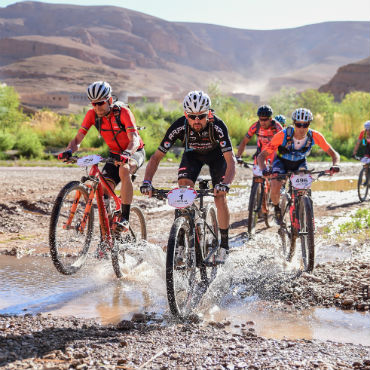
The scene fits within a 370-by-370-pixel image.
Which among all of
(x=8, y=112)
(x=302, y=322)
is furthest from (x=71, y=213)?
(x=8, y=112)

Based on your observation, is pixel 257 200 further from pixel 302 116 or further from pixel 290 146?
pixel 302 116

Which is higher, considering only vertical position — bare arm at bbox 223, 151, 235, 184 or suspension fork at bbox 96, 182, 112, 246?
bare arm at bbox 223, 151, 235, 184

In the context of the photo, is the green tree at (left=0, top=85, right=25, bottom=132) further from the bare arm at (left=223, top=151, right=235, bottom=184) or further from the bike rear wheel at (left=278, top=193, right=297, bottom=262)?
the bare arm at (left=223, top=151, right=235, bottom=184)

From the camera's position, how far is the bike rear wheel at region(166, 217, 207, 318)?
486 centimetres

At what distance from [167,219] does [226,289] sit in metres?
4.59

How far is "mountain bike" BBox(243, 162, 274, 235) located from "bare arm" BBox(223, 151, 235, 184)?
339cm

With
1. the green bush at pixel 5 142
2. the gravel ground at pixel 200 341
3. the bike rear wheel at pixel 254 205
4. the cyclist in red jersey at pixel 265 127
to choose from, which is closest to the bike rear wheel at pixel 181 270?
the gravel ground at pixel 200 341

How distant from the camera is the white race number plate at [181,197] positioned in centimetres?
511

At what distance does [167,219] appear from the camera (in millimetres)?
10688

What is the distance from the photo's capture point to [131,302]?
5.88 m

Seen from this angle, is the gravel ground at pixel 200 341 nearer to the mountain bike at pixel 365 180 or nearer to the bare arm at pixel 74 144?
the bare arm at pixel 74 144

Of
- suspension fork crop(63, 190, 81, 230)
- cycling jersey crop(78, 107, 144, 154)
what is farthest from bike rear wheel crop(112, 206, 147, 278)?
cycling jersey crop(78, 107, 144, 154)

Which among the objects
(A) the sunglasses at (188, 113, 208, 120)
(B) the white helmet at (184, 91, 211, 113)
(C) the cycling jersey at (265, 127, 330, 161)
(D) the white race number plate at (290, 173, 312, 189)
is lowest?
(D) the white race number plate at (290, 173, 312, 189)

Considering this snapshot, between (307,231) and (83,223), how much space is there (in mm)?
2791
